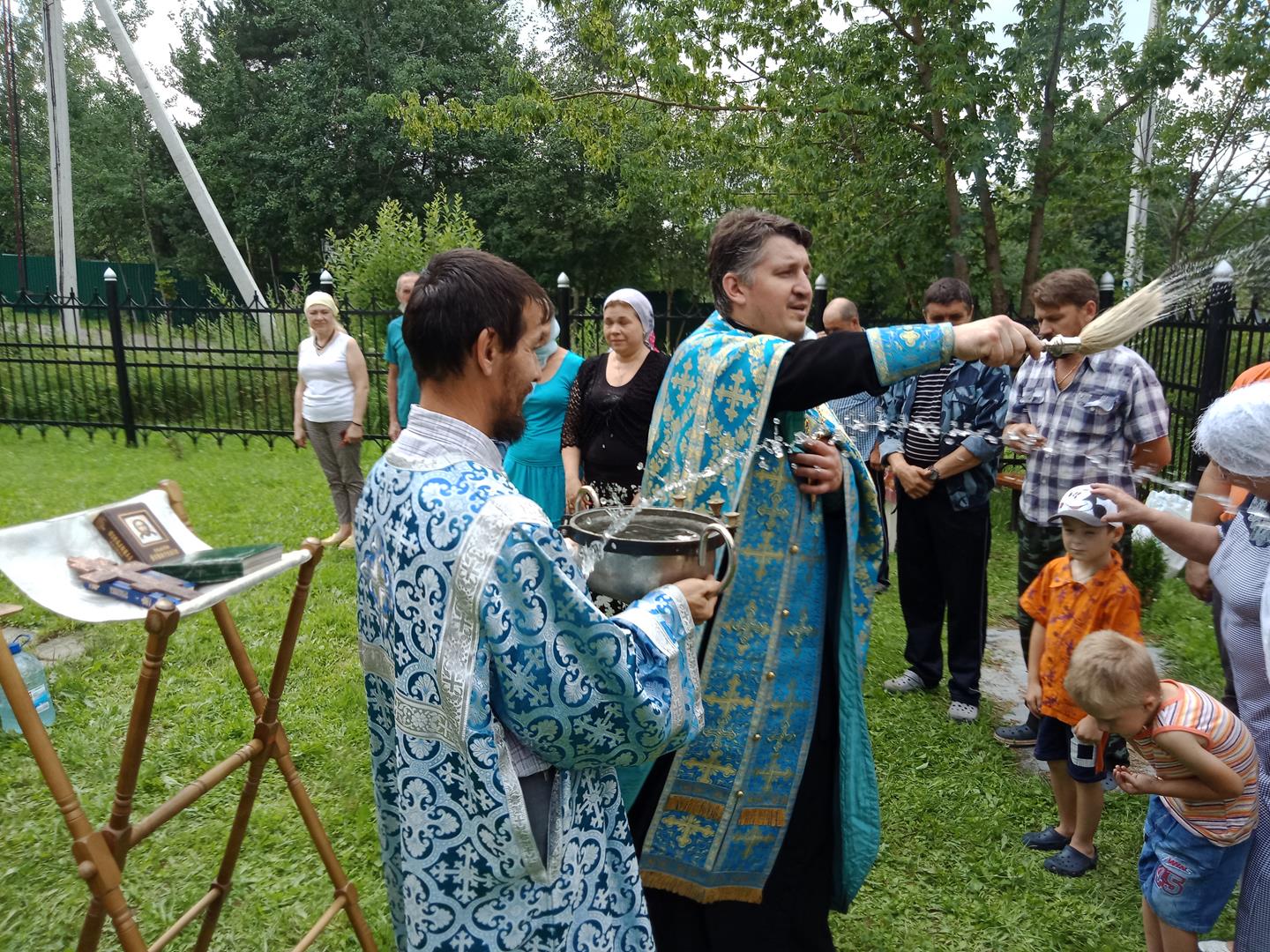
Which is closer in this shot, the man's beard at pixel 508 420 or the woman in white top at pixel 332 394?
the man's beard at pixel 508 420

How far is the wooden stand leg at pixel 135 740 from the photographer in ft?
5.73

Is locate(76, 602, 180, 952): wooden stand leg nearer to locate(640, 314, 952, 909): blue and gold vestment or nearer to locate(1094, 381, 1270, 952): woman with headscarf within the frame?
locate(640, 314, 952, 909): blue and gold vestment

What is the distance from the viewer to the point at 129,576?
1896mm

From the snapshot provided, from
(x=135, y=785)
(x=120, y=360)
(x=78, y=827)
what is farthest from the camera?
(x=120, y=360)

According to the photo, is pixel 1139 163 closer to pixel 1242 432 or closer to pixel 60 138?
pixel 1242 432

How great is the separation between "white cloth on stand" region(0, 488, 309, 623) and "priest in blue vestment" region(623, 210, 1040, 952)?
3.42ft

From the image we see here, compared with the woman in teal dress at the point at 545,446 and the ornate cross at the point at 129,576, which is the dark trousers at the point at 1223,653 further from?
the woman in teal dress at the point at 545,446

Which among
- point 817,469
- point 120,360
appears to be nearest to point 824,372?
point 817,469

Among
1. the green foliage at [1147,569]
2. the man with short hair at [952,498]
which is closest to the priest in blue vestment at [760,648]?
the man with short hair at [952,498]

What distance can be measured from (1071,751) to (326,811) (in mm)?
2675

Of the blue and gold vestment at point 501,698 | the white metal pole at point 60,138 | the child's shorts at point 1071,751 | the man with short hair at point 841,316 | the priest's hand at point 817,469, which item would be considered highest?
the white metal pole at point 60,138

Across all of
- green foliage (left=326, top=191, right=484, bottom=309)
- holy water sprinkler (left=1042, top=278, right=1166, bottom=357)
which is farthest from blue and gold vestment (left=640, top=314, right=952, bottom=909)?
green foliage (left=326, top=191, right=484, bottom=309)

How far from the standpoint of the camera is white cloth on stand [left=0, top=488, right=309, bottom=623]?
1788mm

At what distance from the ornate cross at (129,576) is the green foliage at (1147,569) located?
223 inches
